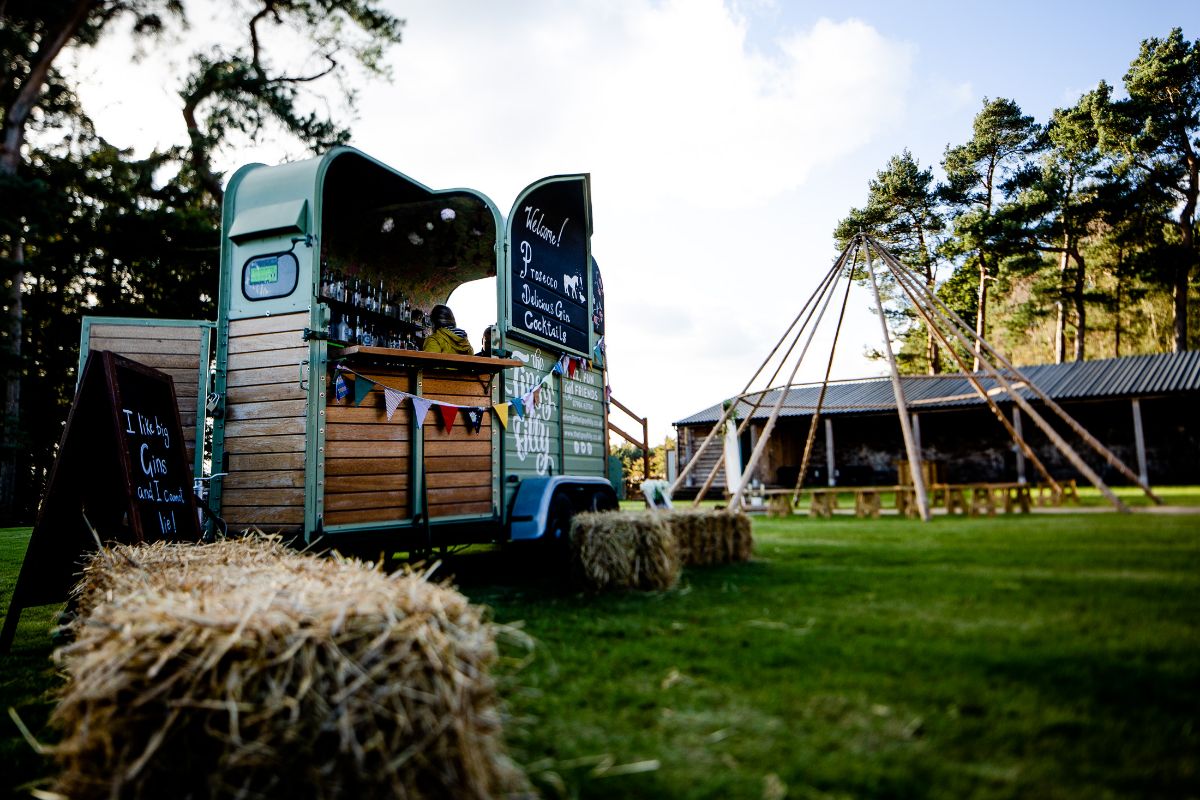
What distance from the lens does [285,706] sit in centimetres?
171

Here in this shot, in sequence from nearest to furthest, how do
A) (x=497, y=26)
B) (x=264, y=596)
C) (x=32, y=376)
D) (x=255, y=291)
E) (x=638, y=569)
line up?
(x=264, y=596), (x=638, y=569), (x=255, y=291), (x=497, y=26), (x=32, y=376)

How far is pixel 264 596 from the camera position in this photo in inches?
80.3

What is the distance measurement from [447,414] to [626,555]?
1867 millimetres

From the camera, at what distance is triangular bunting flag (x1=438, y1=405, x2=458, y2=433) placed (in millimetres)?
5559

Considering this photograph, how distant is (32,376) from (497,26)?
18292mm

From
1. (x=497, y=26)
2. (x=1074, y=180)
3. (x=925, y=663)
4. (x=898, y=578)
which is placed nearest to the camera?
(x=925, y=663)

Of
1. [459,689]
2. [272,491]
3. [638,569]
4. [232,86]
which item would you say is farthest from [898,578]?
[232,86]

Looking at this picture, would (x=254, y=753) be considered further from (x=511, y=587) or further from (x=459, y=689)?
(x=511, y=587)

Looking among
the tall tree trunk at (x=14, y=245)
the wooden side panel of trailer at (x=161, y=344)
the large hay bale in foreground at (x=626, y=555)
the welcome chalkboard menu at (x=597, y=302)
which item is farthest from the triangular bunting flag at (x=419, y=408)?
the tall tree trunk at (x=14, y=245)

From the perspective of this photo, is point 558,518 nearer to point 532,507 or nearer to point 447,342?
point 532,507

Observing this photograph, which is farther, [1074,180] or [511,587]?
[1074,180]

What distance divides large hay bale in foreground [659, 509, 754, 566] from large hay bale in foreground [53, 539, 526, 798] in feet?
12.7

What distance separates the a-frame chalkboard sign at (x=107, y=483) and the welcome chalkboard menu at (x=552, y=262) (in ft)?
9.26

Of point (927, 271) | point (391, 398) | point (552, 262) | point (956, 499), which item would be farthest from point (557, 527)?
point (927, 271)
